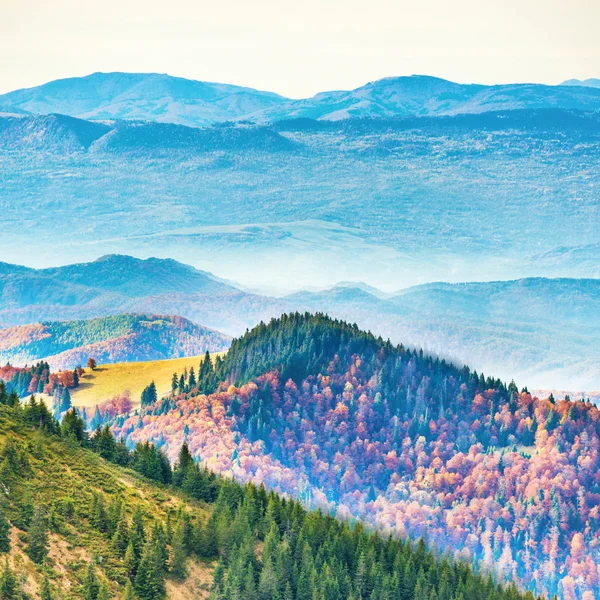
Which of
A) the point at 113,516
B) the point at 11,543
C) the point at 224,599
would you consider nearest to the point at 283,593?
the point at 224,599

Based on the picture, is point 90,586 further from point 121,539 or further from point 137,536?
point 137,536

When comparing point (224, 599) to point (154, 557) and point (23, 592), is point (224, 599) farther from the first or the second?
point (23, 592)

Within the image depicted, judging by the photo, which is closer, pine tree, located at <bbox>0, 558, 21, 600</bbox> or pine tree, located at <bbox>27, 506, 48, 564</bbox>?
pine tree, located at <bbox>0, 558, 21, 600</bbox>

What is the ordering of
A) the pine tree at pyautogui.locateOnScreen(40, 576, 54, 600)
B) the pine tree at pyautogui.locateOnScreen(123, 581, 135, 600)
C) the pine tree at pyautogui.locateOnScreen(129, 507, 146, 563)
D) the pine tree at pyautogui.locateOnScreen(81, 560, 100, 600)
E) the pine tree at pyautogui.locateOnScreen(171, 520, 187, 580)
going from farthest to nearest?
the pine tree at pyautogui.locateOnScreen(171, 520, 187, 580) < the pine tree at pyautogui.locateOnScreen(129, 507, 146, 563) < the pine tree at pyautogui.locateOnScreen(123, 581, 135, 600) < the pine tree at pyautogui.locateOnScreen(81, 560, 100, 600) < the pine tree at pyautogui.locateOnScreen(40, 576, 54, 600)

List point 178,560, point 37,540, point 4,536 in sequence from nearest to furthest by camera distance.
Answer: point 4,536, point 37,540, point 178,560

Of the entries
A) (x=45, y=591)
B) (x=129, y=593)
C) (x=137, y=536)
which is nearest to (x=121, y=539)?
(x=137, y=536)

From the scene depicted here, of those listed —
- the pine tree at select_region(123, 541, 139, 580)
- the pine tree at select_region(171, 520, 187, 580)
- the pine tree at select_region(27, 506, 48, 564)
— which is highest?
the pine tree at select_region(27, 506, 48, 564)

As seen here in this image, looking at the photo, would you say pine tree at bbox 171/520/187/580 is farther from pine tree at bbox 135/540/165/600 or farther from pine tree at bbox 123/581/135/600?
pine tree at bbox 123/581/135/600

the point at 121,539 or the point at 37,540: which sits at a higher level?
the point at 37,540

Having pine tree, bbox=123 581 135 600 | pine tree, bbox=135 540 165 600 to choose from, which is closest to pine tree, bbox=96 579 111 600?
pine tree, bbox=123 581 135 600
